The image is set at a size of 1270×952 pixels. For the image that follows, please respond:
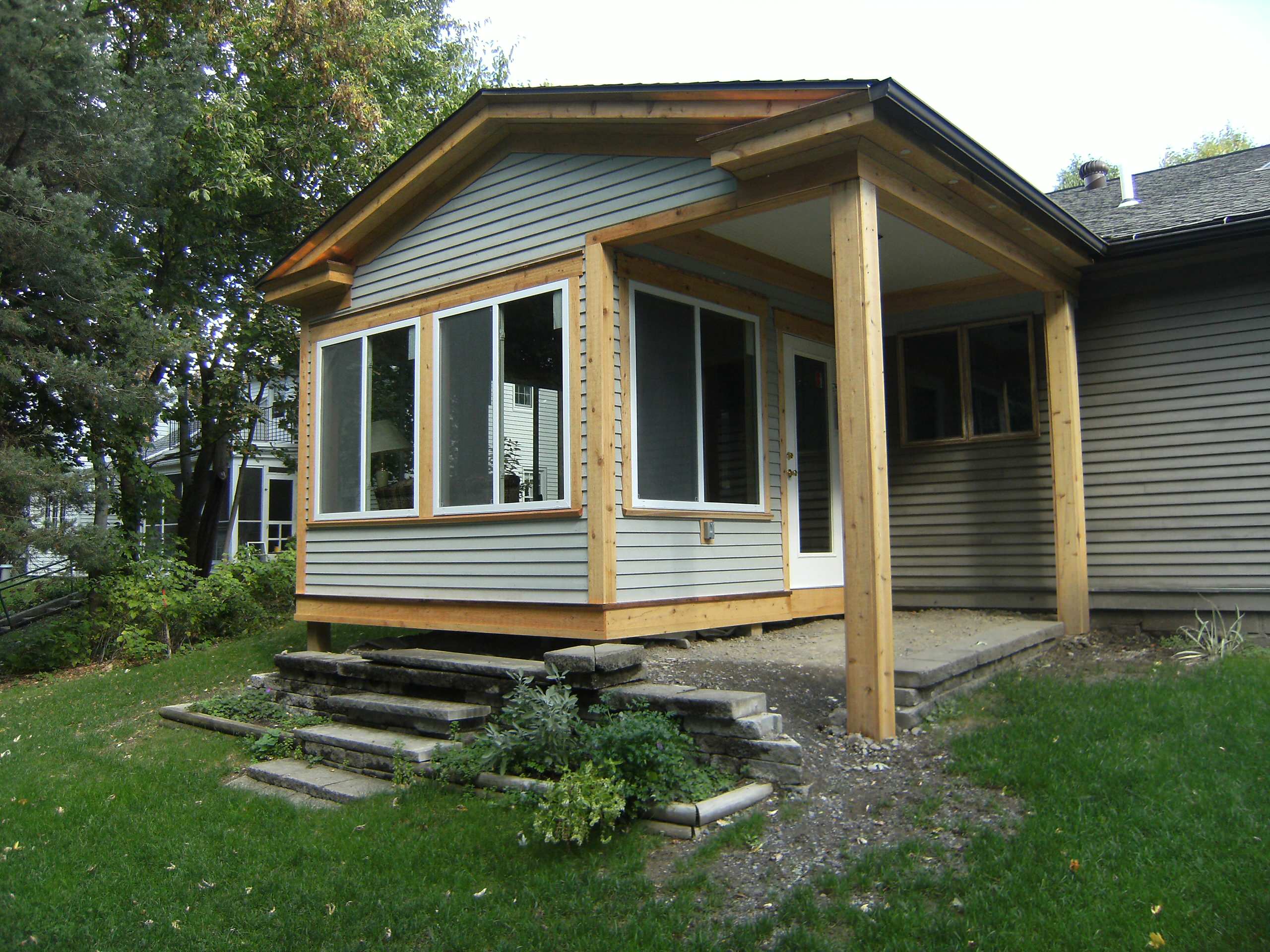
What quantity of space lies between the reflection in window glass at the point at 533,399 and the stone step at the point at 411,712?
1557 mm

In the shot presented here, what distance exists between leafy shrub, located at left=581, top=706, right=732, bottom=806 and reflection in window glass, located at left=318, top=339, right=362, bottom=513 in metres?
4.52

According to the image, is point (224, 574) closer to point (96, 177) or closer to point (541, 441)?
point (96, 177)

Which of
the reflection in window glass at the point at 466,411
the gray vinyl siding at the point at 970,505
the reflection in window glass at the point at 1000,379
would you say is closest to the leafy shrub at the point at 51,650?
the reflection in window glass at the point at 466,411

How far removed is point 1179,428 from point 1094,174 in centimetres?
453

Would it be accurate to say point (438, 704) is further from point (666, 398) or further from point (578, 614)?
point (666, 398)

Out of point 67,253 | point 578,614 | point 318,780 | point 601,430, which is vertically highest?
point 67,253

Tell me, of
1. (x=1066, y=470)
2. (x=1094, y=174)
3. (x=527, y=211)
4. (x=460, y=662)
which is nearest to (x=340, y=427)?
(x=527, y=211)

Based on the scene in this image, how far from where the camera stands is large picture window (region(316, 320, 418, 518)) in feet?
26.5

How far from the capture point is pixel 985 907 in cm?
336

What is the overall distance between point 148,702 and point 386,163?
967 cm

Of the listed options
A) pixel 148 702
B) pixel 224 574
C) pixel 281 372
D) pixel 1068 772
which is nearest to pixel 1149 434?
pixel 1068 772

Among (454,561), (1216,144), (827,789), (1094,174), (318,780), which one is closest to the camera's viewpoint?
(827,789)

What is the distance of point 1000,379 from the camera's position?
8.65m

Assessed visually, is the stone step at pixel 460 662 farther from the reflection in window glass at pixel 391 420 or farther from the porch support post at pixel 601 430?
the reflection in window glass at pixel 391 420
